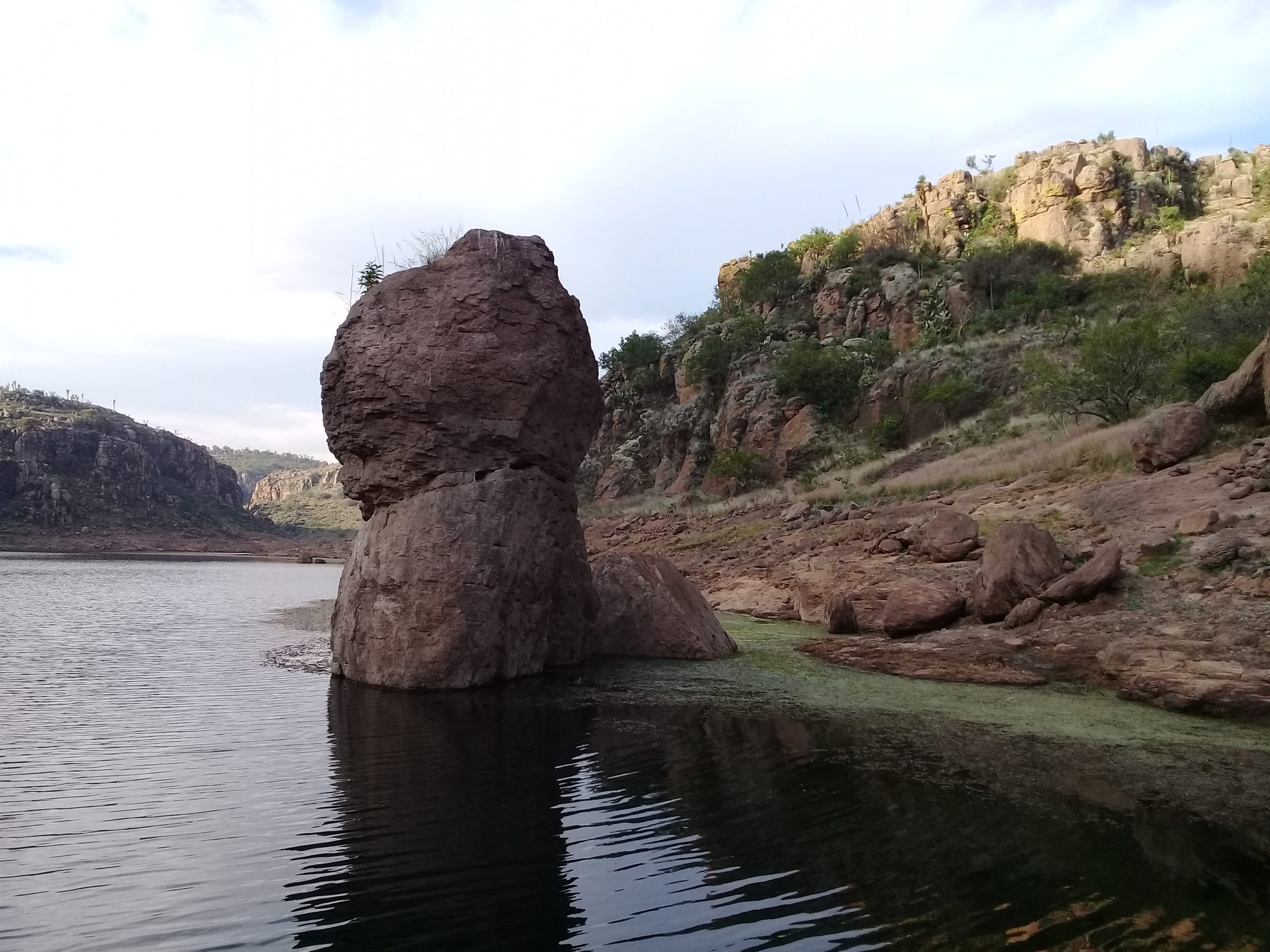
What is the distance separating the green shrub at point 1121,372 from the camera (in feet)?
74.7

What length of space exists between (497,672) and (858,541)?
1085 centimetres

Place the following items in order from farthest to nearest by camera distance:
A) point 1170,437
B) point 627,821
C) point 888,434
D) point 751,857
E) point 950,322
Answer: point 950,322 → point 888,434 → point 1170,437 → point 627,821 → point 751,857

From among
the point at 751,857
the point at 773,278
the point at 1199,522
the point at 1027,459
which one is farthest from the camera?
the point at 773,278

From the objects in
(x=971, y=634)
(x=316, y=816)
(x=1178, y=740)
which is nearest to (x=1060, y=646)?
(x=971, y=634)

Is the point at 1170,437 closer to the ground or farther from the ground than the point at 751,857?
farther from the ground

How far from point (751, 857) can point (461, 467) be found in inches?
303

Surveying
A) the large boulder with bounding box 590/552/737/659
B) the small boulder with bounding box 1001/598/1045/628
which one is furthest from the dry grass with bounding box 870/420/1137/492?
the large boulder with bounding box 590/552/737/659

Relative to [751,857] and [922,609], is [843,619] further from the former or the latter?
[751,857]

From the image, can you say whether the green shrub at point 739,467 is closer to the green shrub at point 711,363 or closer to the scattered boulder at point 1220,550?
the green shrub at point 711,363

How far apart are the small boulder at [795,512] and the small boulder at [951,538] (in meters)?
8.38

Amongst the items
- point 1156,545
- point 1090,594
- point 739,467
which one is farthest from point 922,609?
point 739,467

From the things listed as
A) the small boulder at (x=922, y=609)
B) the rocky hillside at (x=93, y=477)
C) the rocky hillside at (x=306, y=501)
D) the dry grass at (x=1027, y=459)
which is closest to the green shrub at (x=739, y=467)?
the dry grass at (x=1027, y=459)

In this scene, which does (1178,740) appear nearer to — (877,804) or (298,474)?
(877,804)

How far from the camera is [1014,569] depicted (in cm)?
1205
